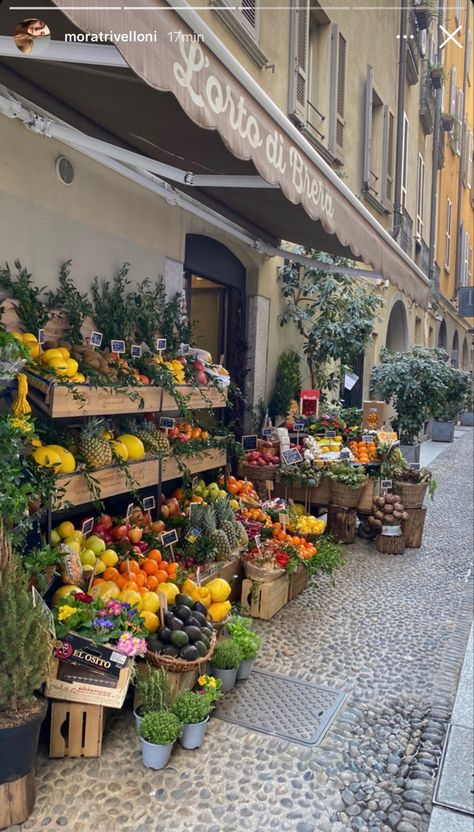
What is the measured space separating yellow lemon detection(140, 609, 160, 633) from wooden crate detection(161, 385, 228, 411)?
1.73 m

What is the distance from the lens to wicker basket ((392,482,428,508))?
6715mm

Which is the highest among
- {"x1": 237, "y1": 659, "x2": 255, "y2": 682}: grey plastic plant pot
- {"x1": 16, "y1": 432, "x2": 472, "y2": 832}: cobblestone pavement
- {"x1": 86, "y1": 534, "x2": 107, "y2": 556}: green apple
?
{"x1": 86, "y1": 534, "x2": 107, "y2": 556}: green apple

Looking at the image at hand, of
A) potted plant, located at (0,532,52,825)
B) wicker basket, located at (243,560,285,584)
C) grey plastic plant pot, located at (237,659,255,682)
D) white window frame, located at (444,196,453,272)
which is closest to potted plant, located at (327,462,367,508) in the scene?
wicker basket, located at (243,560,285,584)

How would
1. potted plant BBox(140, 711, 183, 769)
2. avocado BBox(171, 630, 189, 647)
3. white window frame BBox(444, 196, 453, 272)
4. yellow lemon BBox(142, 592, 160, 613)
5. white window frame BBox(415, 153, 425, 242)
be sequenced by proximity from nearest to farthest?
potted plant BBox(140, 711, 183, 769)
avocado BBox(171, 630, 189, 647)
yellow lemon BBox(142, 592, 160, 613)
white window frame BBox(415, 153, 425, 242)
white window frame BBox(444, 196, 453, 272)

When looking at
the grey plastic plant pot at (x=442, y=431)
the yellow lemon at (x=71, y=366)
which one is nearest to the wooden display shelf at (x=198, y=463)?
the yellow lemon at (x=71, y=366)

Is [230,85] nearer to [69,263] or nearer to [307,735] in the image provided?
[69,263]

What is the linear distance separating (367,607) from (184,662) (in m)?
2.37

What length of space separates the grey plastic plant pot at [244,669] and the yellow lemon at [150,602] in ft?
2.18

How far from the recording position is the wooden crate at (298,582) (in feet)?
16.6

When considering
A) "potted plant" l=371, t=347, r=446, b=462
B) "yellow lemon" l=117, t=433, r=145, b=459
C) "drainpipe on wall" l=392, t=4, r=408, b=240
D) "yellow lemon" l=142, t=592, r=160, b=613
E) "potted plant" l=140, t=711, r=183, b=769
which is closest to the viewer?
"potted plant" l=140, t=711, r=183, b=769

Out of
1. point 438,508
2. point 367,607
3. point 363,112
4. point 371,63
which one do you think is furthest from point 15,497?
point 371,63

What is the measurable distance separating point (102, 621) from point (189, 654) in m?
0.51

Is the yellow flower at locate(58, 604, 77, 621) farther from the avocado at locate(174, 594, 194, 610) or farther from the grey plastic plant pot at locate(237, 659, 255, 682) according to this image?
the grey plastic plant pot at locate(237, 659, 255, 682)

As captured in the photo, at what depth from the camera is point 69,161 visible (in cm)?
430
